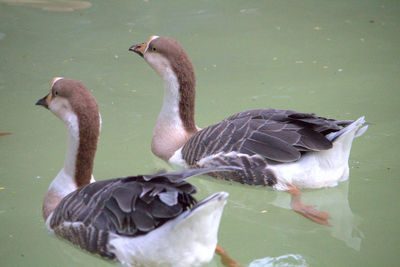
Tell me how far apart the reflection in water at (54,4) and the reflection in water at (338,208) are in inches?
227

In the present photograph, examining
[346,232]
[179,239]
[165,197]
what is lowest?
[346,232]

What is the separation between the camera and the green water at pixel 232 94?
156 inches

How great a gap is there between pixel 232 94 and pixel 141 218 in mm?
3268

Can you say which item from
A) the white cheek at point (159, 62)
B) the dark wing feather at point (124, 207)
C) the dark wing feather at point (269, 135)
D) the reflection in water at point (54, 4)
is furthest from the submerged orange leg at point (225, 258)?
the reflection in water at point (54, 4)

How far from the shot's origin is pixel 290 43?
7672mm

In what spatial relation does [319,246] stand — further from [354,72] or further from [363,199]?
[354,72]

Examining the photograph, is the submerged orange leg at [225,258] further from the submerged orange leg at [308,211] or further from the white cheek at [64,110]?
the white cheek at [64,110]

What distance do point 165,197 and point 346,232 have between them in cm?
156

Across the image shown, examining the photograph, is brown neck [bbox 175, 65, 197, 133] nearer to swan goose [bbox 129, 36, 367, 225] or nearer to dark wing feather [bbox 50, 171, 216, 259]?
swan goose [bbox 129, 36, 367, 225]

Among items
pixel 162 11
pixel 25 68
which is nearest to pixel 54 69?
pixel 25 68

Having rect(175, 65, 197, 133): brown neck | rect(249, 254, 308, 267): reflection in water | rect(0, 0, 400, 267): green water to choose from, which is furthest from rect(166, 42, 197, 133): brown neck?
rect(249, 254, 308, 267): reflection in water

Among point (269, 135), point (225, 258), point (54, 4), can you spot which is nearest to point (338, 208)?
point (269, 135)

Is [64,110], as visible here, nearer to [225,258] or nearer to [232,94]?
[225,258]

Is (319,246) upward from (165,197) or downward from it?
downward
